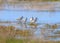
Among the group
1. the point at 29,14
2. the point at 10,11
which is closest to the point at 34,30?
the point at 29,14

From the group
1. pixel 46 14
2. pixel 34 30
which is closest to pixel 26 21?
pixel 34 30

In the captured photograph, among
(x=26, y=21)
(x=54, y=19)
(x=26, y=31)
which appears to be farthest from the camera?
(x=54, y=19)

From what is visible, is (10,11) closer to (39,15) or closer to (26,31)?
(39,15)

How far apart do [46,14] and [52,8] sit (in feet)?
1.78

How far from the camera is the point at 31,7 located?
7.05 m

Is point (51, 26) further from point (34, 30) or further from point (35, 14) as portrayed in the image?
point (35, 14)

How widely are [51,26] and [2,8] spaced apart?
2.06 metres

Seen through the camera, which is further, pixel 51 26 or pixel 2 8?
pixel 2 8

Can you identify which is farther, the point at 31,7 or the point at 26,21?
the point at 31,7

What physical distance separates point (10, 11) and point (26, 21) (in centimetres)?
120

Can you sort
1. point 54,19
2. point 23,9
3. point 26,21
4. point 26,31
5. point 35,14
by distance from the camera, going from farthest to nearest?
point 23,9
point 35,14
point 54,19
point 26,21
point 26,31

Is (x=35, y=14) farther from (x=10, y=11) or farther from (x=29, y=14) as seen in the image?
(x=10, y=11)

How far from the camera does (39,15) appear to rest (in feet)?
20.8

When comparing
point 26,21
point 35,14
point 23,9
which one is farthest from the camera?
point 23,9
